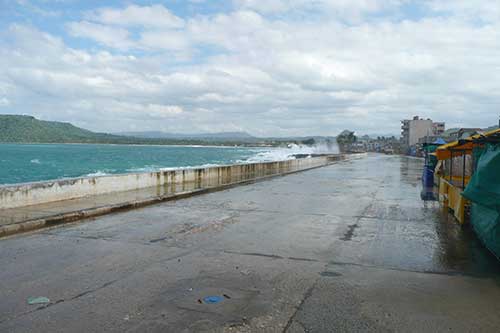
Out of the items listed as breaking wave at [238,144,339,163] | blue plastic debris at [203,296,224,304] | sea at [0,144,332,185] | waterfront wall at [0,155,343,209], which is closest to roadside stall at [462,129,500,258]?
blue plastic debris at [203,296,224,304]

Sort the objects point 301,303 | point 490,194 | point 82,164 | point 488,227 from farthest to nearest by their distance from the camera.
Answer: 1. point 82,164
2. point 488,227
3. point 490,194
4. point 301,303

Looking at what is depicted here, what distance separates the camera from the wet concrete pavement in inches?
189

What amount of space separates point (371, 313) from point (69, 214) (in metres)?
8.33

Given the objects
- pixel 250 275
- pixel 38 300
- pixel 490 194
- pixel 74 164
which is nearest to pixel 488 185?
pixel 490 194

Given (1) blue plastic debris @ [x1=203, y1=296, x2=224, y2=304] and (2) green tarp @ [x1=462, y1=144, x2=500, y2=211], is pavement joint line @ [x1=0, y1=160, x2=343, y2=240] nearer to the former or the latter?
(1) blue plastic debris @ [x1=203, y1=296, x2=224, y2=304]

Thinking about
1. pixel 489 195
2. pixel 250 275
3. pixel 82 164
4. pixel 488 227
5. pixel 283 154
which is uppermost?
pixel 489 195

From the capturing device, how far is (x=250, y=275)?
21.2ft

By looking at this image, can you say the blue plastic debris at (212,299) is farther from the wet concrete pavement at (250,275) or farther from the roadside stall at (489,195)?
the roadside stall at (489,195)

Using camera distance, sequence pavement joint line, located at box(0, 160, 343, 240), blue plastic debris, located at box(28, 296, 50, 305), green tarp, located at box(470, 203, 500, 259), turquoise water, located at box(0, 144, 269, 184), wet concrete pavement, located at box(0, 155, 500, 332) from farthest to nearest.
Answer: turquoise water, located at box(0, 144, 269, 184) → pavement joint line, located at box(0, 160, 343, 240) → green tarp, located at box(470, 203, 500, 259) → blue plastic debris, located at box(28, 296, 50, 305) → wet concrete pavement, located at box(0, 155, 500, 332)

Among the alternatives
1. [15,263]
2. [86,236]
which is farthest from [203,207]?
[15,263]

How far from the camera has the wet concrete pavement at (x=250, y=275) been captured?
4801mm

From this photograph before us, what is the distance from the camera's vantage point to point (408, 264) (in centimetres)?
724

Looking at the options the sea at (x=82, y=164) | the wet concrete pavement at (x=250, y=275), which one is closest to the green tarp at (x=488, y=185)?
the wet concrete pavement at (x=250, y=275)

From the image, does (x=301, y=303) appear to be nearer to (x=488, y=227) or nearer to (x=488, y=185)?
(x=488, y=185)
